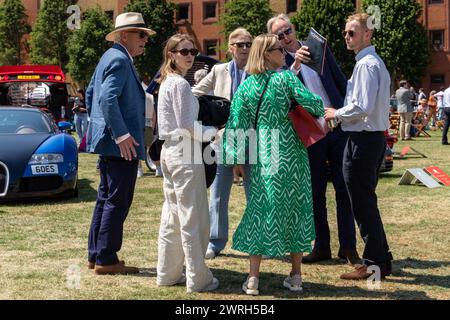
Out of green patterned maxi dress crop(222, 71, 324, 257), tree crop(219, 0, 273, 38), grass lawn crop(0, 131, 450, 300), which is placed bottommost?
grass lawn crop(0, 131, 450, 300)

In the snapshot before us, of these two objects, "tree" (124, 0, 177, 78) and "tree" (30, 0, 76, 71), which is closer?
"tree" (124, 0, 177, 78)

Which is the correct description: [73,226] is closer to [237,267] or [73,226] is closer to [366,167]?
[237,267]

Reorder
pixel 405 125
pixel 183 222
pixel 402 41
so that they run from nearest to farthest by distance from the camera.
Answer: pixel 183 222 → pixel 405 125 → pixel 402 41

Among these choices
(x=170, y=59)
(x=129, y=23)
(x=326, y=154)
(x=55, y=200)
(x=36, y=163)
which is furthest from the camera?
(x=55, y=200)

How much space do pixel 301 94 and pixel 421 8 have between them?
5014cm

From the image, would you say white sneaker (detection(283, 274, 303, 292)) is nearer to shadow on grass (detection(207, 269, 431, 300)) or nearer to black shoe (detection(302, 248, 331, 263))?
shadow on grass (detection(207, 269, 431, 300))

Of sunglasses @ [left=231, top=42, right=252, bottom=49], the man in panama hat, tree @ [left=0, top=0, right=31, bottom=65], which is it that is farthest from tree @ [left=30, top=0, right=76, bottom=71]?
the man in panama hat

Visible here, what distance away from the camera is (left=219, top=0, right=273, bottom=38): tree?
5503 centimetres

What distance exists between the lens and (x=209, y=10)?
6212 cm

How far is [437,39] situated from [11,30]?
127 feet

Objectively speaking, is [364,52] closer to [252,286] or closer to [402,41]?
[252,286]

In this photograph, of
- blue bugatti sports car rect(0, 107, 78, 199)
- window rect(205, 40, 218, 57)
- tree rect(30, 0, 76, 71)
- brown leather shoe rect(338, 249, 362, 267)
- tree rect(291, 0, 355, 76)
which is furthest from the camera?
tree rect(30, 0, 76, 71)

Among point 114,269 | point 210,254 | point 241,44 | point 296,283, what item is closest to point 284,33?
point 241,44

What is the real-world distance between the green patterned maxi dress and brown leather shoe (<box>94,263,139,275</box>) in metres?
1.15
